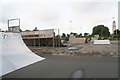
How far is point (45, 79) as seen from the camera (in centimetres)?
440

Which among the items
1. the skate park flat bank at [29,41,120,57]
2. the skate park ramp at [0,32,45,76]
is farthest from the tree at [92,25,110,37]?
the skate park ramp at [0,32,45,76]

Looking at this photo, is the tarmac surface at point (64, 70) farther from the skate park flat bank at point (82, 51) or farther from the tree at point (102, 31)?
the tree at point (102, 31)

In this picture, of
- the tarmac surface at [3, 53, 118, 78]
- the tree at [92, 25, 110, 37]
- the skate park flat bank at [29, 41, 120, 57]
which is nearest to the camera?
the tarmac surface at [3, 53, 118, 78]

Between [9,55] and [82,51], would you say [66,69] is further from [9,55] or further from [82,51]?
[82,51]

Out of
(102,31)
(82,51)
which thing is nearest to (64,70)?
(82,51)

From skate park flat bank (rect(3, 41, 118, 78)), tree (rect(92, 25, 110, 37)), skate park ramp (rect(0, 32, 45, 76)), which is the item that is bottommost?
skate park flat bank (rect(3, 41, 118, 78))

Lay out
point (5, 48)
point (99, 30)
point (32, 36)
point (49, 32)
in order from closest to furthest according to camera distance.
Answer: point (5, 48) < point (49, 32) < point (32, 36) < point (99, 30)

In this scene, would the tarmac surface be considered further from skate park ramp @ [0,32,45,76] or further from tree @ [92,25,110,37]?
tree @ [92,25,110,37]

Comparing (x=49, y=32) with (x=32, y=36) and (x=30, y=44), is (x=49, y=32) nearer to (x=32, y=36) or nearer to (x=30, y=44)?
(x=32, y=36)

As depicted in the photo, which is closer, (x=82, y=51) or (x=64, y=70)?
(x=64, y=70)

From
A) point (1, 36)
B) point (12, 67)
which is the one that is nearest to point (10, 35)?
point (1, 36)

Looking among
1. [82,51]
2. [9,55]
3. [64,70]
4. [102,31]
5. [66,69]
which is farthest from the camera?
[102,31]

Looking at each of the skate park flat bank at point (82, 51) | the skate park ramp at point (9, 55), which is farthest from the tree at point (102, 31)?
the skate park ramp at point (9, 55)

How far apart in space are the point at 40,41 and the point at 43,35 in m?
2.03
